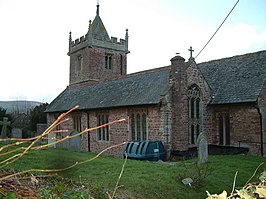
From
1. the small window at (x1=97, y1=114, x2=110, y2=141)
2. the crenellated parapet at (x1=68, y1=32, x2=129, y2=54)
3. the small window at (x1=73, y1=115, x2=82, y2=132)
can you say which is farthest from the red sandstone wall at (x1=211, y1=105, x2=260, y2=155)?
the crenellated parapet at (x1=68, y1=32, x2=129, y2=54)

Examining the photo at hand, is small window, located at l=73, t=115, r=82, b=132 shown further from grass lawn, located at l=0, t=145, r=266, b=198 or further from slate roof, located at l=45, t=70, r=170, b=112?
grass lawn, located at l=0, t=145, r=266, b=198

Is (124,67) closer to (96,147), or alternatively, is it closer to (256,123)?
(96,147)

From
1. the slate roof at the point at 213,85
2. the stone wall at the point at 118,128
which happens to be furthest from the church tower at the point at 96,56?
the stone wall at the point at 118,128

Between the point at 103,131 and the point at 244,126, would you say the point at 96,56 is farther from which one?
the point at 244,126

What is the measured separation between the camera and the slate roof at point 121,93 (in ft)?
61.3

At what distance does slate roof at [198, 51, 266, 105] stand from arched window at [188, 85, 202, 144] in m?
1.19

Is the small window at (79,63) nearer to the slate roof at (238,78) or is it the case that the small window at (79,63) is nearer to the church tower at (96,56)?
the church tower at (96,56)

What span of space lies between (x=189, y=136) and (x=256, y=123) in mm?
3839

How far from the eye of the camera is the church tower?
33844mm

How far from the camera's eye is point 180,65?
1742 cm

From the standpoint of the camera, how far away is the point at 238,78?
66.3 ft

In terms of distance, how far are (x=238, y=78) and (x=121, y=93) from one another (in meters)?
7.96

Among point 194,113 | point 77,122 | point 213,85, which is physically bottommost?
point 77,122

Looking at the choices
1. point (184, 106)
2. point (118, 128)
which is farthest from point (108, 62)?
point (184, 106)
